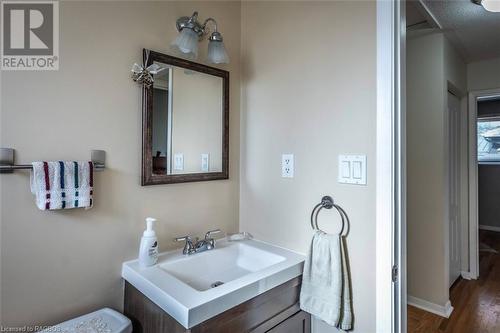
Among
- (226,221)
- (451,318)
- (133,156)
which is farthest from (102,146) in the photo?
(451,318)

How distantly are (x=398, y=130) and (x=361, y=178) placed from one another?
0.78 ft

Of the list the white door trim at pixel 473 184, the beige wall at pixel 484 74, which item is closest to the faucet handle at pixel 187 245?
the white door trim at pixel 473 184

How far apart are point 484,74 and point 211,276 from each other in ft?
11.8

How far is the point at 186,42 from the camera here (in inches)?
53.3

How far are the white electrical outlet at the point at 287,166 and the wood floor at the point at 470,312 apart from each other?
1.80 m

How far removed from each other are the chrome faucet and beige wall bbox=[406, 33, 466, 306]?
200cm

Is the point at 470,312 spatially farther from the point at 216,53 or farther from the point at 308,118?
the point at 216,53

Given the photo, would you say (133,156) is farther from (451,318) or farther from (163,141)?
(451,318)

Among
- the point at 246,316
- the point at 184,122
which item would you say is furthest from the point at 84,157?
the point at 246,316

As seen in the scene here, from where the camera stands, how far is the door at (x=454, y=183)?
281 centimetres

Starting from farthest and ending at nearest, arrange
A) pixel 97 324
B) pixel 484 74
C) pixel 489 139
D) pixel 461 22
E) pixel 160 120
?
pixel 489 139 → pixel 484 74 → pixel 461 22 → pixel 160 120 → pixel 97 324

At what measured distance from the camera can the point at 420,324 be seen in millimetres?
2297

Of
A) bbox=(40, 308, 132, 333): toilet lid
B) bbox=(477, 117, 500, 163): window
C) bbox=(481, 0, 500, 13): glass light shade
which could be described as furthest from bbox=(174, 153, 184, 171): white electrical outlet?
bbox=(477, 117, 500, 163): window

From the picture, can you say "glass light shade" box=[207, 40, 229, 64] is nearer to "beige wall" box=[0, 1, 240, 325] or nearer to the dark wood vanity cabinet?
"beige wall" box=[0, 1, 240, 325]
